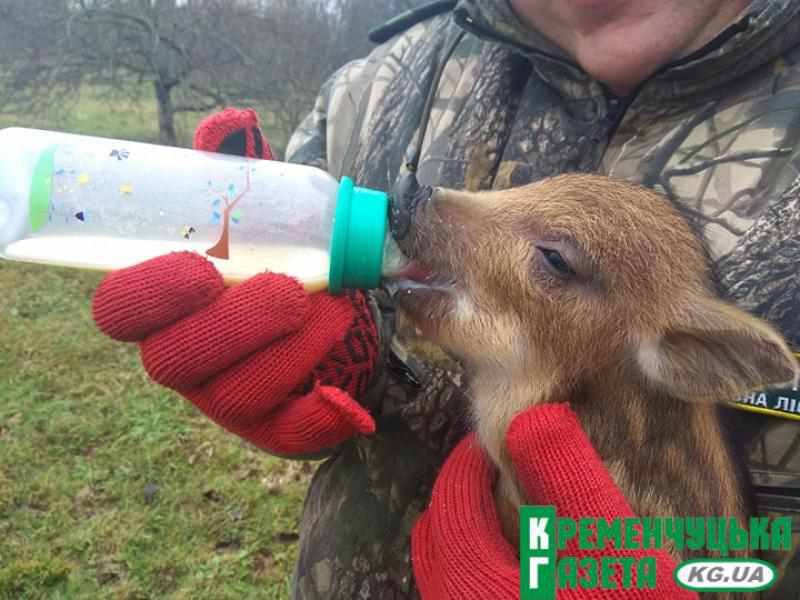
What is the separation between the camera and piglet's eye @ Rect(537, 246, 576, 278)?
202 centimetres

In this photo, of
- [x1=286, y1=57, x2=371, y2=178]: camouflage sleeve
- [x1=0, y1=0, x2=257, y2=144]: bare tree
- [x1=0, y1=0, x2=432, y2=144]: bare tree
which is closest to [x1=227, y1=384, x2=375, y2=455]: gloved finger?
[x1=286, y1=57, x2=371, y2=178]: camouflage sleeve

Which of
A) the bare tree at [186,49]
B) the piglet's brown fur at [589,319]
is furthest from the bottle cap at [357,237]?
the bare tree at [186,49]

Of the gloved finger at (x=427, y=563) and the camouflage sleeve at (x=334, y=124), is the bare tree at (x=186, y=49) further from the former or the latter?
the gloved finger at (x=427, y=563)

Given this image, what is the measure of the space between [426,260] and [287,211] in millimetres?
412

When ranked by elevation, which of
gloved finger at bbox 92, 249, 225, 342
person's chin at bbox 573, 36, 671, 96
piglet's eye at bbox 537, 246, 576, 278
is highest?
person's chin at bbox 573, 36, 671, 96

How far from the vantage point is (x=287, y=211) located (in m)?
2.01

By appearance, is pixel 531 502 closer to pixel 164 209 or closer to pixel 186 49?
pixel 164 209

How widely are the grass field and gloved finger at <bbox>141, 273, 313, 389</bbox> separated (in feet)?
9.80

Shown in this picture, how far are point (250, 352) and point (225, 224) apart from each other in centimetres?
42

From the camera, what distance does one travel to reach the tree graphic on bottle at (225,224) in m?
1.91

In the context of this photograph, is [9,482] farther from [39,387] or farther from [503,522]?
[503,522]

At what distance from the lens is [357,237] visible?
5.65 ft

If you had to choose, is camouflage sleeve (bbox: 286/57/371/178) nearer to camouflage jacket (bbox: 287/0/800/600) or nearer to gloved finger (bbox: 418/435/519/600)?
camouflage jacket (bbox: 287/0/800/600)

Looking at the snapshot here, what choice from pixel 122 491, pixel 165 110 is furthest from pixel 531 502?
pixel 165 110
